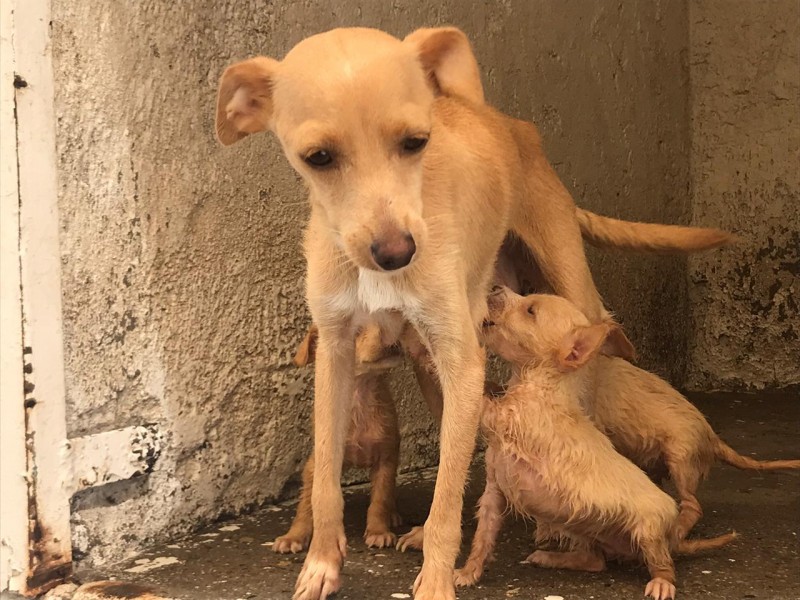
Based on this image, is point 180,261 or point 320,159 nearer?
point 320,159

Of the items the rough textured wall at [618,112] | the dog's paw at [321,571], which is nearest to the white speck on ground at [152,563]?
the dog's paw at [321,571]

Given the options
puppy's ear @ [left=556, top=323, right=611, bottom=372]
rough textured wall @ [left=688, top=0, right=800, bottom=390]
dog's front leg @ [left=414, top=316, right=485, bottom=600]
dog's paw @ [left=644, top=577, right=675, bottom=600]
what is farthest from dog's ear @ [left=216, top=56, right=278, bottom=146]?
rough textured wall @ [left=688, top=0, right=800, bottom=390]

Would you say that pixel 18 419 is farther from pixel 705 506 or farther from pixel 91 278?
pixel 705 506

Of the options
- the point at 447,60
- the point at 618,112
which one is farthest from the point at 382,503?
the point at 618,112

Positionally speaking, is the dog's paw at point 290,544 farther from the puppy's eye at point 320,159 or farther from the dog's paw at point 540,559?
the puppy's eye at point 320,159

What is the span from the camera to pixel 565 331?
279 cm

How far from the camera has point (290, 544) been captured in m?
2.89

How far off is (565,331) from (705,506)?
99cm

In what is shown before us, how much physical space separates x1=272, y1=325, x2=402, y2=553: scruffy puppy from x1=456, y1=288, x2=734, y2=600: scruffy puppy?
1.16 feet

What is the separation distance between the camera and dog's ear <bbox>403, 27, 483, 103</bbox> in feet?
7.87

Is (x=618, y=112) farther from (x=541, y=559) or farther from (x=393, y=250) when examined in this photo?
(x=393, y=250)

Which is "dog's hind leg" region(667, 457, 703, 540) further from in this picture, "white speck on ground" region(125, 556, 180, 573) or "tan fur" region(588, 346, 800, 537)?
"white speck on ground" region(125, 556, 180, 573)

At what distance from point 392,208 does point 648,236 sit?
151cm

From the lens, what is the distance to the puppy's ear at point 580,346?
271cm
